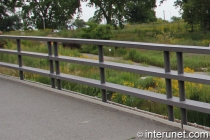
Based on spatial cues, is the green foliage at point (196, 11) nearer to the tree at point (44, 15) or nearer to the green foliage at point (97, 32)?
the green foliage at point (97, 32)

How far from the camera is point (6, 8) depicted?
74.9m

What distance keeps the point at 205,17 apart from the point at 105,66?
122ft

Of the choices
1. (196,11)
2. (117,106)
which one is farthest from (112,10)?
(117,106)

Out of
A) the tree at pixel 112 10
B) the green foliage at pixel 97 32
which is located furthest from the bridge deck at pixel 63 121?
the tree at pixel 112 10

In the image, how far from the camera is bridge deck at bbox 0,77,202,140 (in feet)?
19.7

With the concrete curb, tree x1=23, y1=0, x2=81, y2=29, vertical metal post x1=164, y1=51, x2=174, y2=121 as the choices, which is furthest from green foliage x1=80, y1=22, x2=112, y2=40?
tree x1=23, y1=0, x2=81, y2=29

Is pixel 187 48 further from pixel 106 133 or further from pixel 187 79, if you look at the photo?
pixel 106 133

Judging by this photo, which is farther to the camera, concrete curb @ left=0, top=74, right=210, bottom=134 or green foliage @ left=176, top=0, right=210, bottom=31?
green foliage @ left=176, top=0, right=210, bottom=31

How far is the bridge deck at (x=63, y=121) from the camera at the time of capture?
601 centimetres

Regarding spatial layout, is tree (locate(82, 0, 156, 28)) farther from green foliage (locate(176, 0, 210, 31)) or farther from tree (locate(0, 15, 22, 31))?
tree (locate(0, 15, 22, 31))

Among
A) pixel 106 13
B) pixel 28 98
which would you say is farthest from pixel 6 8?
pixel 28 98

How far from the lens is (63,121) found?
677cm

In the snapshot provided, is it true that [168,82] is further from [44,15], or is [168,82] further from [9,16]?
[44,15]

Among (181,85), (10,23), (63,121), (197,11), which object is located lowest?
(63,121)
